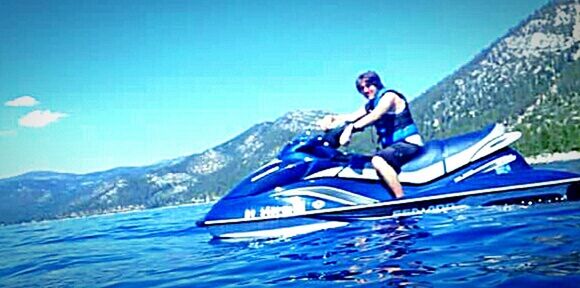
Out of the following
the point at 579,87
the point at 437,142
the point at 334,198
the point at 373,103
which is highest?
the point at 579,87

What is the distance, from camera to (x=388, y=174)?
602 cm

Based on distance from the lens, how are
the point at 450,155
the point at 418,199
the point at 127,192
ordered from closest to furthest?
the point at 418,199 < the point at 450,155 < the point at 127,192

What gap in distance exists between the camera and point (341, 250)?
456 cm

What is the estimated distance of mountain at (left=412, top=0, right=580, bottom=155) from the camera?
95125 millimetres

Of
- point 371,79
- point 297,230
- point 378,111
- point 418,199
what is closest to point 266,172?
point 297,230

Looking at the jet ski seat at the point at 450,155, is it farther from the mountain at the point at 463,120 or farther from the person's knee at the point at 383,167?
the mountain at the point at 463,120

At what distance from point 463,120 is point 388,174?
11105 cm

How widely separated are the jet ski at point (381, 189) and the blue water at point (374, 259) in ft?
0.55

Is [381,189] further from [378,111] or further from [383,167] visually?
[378,111]

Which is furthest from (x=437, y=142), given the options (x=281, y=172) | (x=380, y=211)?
(x=281, y=172)

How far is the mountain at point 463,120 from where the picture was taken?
78325mm

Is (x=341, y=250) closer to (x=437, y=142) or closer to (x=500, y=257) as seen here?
(x=500, y=257)

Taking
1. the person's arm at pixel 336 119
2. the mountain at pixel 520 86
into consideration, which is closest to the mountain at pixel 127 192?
the mountain at pixel 520 86

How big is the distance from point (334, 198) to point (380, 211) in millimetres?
552
